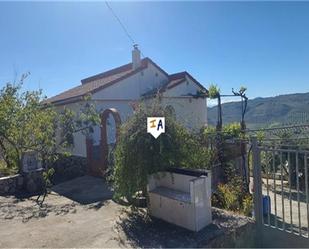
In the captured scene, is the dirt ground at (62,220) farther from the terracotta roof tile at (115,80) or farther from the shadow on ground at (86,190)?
the terracotta roof tile at (115,80)

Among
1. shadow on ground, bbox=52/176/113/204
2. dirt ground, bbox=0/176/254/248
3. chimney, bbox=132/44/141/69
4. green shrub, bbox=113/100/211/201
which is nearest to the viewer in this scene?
dirt ground, bbox=0/176/254/248

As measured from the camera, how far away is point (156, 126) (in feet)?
22.6

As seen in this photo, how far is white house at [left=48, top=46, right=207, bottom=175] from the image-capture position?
14811 millimetres

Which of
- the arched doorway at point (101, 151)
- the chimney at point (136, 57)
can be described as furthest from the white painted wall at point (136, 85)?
the arched doorway at point (101, 151)

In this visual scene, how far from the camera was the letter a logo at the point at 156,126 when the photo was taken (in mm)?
6789

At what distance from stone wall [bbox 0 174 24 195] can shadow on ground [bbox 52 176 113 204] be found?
3.95ft

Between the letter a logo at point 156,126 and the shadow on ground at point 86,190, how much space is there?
9.95 ft

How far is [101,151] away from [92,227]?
5554 mm

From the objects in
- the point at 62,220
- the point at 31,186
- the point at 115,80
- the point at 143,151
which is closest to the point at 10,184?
the point at 31,186

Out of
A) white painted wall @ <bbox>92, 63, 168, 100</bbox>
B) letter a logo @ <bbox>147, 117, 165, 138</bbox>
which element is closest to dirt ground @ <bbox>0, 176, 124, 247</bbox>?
letter a logo @ <bbox>147, 117, 165, 138</bbox>

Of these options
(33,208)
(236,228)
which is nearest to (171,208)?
(236,228)

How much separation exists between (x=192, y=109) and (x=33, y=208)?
14.2 metres

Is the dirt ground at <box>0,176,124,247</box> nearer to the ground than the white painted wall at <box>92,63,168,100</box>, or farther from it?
nearer to the ground

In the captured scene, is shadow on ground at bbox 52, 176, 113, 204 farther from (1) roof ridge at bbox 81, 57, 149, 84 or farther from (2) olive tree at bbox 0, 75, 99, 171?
(1) roof ridge at bbox 81, 57, 149, 84
